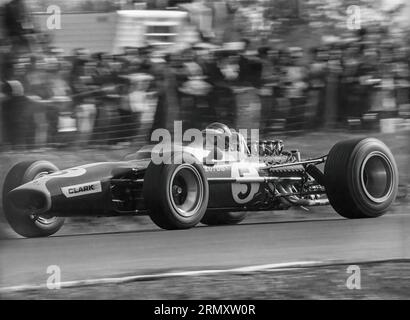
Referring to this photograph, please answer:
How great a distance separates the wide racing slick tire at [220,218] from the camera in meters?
4.63

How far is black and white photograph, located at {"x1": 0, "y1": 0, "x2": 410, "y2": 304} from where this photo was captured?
444 cm

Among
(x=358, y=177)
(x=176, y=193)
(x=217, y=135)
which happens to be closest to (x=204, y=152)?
(x=217, y=135)

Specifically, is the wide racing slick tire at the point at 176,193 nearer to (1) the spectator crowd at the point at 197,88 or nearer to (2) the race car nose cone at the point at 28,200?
(1) the spectator crowd at the point at 197,88

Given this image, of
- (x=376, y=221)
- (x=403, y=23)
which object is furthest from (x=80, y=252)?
(x=403, y=23)

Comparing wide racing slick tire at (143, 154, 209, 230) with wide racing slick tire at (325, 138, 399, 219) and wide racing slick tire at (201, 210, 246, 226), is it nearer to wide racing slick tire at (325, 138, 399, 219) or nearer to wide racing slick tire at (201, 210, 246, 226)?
wide racing slick tire at (201, 210, 246, 226)

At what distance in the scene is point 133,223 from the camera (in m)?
4.54

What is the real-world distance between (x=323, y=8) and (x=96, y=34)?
130 cm

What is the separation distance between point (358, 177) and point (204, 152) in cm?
90

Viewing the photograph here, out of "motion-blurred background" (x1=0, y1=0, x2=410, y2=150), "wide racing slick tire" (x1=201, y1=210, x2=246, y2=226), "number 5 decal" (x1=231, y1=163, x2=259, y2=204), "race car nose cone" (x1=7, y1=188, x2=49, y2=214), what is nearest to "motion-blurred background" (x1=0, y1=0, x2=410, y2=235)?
"motion-blurred background" (x1=0, y1=0, x2=410, y2=150)

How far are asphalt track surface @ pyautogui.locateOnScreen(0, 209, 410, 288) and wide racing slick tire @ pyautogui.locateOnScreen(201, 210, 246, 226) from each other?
0.04 metres

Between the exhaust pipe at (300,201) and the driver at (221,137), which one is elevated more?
the driver at (221,137)

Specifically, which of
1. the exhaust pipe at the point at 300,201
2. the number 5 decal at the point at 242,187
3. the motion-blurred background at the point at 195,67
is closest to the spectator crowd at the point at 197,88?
the motion-blurred background at the point at 195,67

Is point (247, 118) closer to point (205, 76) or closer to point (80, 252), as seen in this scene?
point (205, 76)
